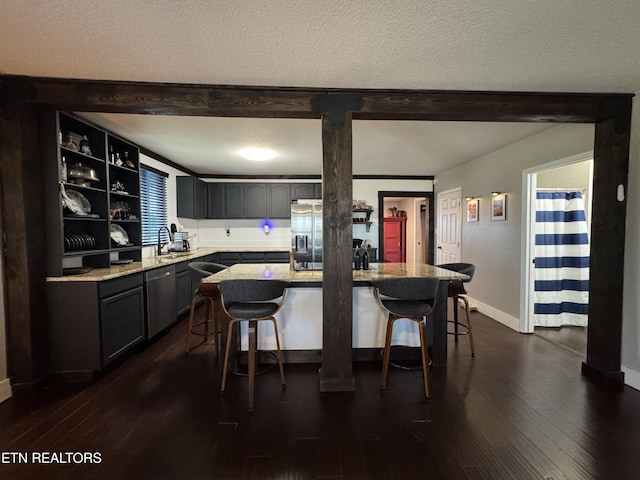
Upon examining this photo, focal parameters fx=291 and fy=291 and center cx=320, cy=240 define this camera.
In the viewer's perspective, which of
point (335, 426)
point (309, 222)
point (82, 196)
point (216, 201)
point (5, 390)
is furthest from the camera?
point (216, 201)

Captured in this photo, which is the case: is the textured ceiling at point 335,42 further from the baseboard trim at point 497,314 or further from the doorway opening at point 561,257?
the baseboard trim at point 497,314

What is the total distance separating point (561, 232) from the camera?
150 inches

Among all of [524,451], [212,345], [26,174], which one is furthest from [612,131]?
[26,174]

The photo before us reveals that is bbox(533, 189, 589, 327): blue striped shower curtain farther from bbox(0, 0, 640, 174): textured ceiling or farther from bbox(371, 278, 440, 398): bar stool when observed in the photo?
bbox(371, 278, 440, 398): bar stool

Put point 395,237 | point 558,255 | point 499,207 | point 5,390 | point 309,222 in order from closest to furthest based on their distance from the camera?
point 5,390, point 558,255, point 499,207, point 309,222, point 395,237

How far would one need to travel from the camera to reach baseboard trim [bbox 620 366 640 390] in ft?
7.77

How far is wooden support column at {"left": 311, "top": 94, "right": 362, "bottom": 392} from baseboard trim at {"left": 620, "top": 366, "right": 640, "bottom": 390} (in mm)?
2301

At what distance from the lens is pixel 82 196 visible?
2914mm

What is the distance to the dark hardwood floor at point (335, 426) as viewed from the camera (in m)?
1.61

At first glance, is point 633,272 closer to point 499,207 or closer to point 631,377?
point 631,377

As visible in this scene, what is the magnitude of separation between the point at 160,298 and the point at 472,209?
4675 millimetres

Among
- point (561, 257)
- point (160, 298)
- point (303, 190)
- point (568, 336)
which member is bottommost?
point (568, 336)

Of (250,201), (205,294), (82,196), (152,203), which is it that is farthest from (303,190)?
(82,196)

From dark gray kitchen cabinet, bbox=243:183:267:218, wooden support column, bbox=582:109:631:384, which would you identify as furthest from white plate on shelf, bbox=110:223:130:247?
wooden support column, bbox=582:109:631:384
